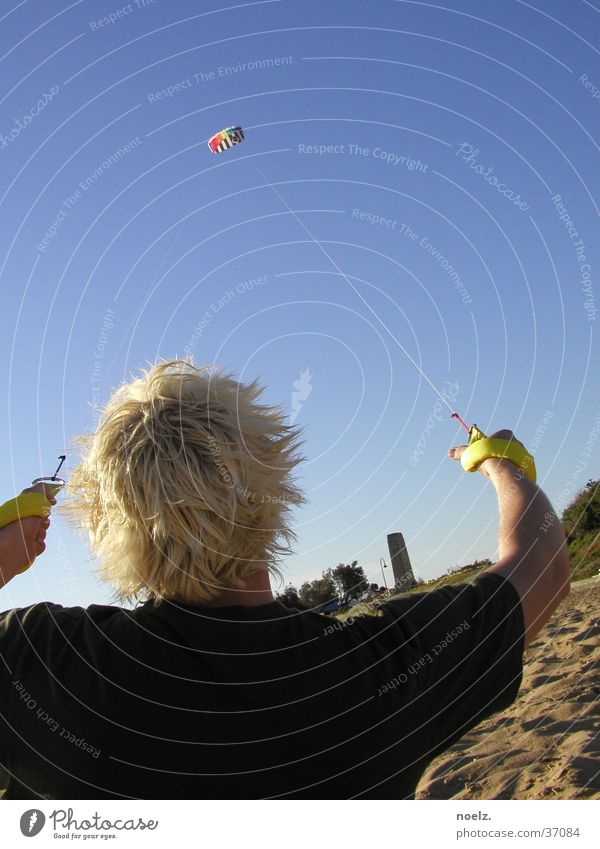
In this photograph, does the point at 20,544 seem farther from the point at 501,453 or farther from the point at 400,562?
the point at 400,562

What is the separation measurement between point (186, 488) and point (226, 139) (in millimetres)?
2633

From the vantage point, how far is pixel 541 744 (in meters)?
4.81

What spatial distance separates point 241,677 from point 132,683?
0.81 ft

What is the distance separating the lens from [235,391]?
2.09m

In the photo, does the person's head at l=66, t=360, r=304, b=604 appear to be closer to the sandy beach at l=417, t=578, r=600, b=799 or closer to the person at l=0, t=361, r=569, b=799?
the person at l=0, t=361, r=569, b=799

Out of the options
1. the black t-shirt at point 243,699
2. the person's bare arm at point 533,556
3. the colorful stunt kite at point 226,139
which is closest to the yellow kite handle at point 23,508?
the black t-shirt at point 243,699

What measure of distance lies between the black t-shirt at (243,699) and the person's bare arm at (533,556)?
0.06 metres

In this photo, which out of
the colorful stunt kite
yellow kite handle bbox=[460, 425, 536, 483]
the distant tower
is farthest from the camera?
the colorful stunt kite

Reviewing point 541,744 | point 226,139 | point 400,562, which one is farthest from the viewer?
point 541,744

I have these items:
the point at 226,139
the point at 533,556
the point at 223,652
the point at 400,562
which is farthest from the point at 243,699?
the point at 226,139

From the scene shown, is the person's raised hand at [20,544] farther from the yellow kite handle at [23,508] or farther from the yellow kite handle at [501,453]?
the yellow kite handle at [501,453]

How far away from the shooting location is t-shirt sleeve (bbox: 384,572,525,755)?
6.00 feet

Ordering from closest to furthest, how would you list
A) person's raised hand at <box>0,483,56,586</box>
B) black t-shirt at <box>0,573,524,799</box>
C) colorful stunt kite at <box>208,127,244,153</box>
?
black t-shirt at <box>0,573,524,799</box> < person's raised hand at <box>0,483,56,586</box> < colorful stunt kite at <box>208,127,244,153</box>

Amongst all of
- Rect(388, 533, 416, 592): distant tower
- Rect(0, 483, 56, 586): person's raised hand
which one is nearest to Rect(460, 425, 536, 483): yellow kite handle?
Rect(388, 533, 416, 592): distant tower
